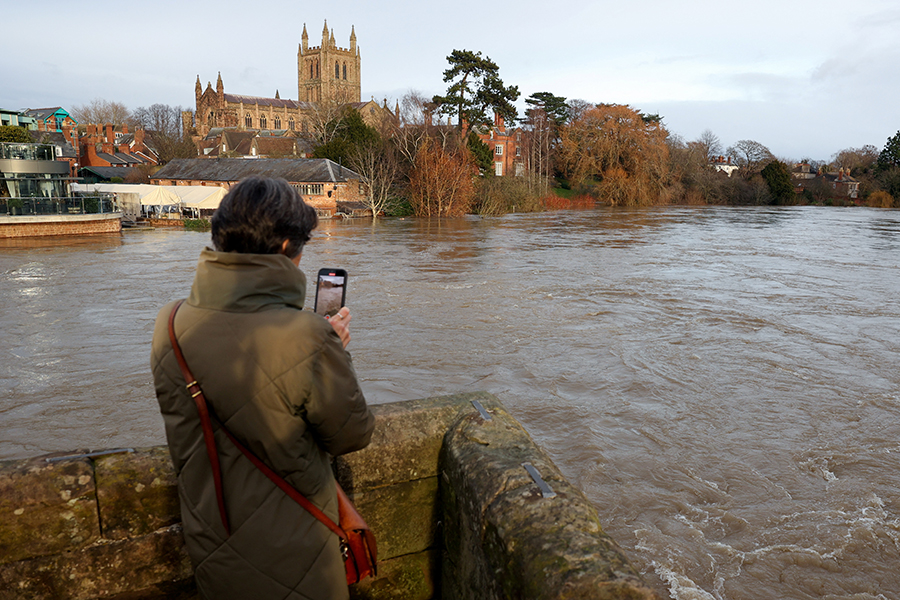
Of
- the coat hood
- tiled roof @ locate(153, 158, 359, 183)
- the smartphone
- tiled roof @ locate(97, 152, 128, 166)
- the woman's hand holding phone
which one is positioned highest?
tiled roof @ locate(97, 152, 128, 166)

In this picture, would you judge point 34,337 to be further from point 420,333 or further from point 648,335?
point 648,335

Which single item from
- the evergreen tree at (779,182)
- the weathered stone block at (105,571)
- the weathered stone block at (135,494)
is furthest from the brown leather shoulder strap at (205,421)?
the evergreen tree at (779,182)

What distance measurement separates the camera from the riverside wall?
2.04 meters

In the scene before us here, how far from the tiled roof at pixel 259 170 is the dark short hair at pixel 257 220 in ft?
166

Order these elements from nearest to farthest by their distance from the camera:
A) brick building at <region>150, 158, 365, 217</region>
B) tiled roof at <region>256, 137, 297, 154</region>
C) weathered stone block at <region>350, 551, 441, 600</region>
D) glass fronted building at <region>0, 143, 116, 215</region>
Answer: weathered stone block at <region>350, 551, 441, 600</region> < glass fronted building at <region>0, 143, 116, 215</region> < brick building at <region>150, 158, 365, 217</region> < tiled roof at <region>256, 137, 297, 154</region>

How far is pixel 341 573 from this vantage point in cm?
203

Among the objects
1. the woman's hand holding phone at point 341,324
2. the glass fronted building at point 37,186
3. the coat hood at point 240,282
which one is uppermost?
the glass fronted building at point 37,186

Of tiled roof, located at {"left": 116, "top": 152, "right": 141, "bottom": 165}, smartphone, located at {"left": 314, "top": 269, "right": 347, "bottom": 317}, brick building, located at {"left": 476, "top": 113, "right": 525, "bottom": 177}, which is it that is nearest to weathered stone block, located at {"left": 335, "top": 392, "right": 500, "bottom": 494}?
smartphone, located at {"left": 314, "top": 269, "right": 347, "bottom": 317}

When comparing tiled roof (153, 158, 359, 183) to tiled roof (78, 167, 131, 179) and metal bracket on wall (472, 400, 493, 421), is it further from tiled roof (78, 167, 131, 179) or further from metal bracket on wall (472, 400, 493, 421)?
metal bracket on wall (472, 400, 493, 421)

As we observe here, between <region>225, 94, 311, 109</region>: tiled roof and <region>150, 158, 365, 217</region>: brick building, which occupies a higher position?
<region>225, 94, 311, 109</region>: tiled roof

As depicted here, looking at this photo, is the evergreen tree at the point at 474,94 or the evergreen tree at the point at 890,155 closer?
the evergreen tree at the point at 474,94

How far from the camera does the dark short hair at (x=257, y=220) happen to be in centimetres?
192

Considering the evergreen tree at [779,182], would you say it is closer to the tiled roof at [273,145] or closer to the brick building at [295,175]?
the brick building at [295,175]

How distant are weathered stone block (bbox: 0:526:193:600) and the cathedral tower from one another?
4732 inches
